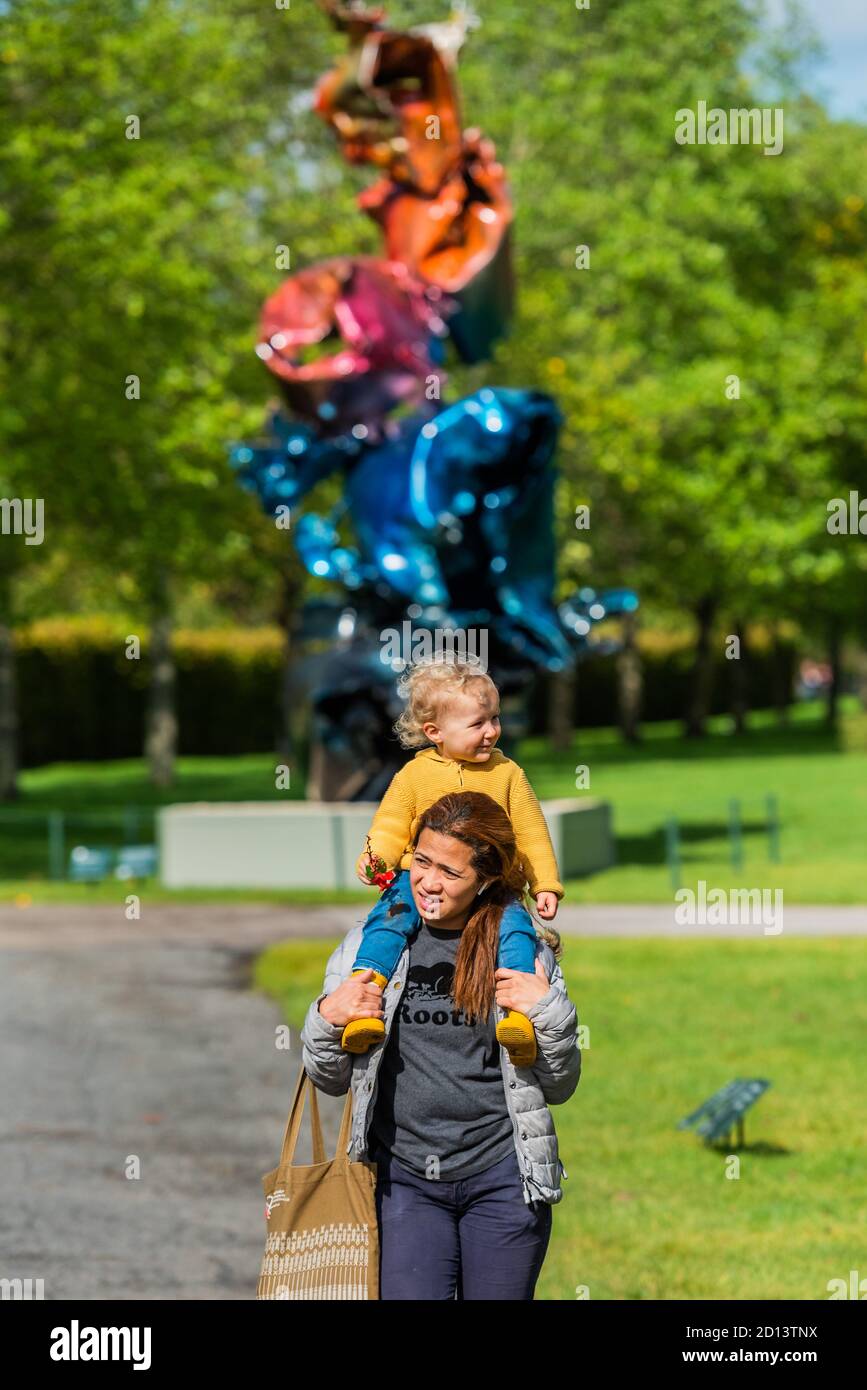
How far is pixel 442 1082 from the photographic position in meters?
4.68

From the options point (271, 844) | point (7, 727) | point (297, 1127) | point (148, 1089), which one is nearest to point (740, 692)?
point (7, 727)

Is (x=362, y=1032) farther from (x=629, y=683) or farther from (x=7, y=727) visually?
(x=629, y=683)

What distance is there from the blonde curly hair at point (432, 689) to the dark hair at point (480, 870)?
0.70ft

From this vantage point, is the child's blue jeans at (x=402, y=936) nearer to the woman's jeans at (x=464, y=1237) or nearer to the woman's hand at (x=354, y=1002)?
the woman's hand at (x=354, y=1002)

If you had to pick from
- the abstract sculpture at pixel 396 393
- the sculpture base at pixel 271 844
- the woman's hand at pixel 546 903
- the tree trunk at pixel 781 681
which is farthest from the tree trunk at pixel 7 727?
the tree trunk at pixel 781 681

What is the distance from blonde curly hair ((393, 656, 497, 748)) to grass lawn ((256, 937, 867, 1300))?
293cm

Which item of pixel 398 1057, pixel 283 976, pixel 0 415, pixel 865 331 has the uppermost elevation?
pixel 865 331

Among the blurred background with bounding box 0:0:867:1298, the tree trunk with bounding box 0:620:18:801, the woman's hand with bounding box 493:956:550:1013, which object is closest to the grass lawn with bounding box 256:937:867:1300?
the blurred background with bounding box 0:0:867:1298

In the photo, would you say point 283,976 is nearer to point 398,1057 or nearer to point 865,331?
point 398,1057

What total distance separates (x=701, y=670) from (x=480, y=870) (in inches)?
1976

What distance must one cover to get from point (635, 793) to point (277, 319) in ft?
54.0

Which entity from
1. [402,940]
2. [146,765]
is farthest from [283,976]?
[146,765]
